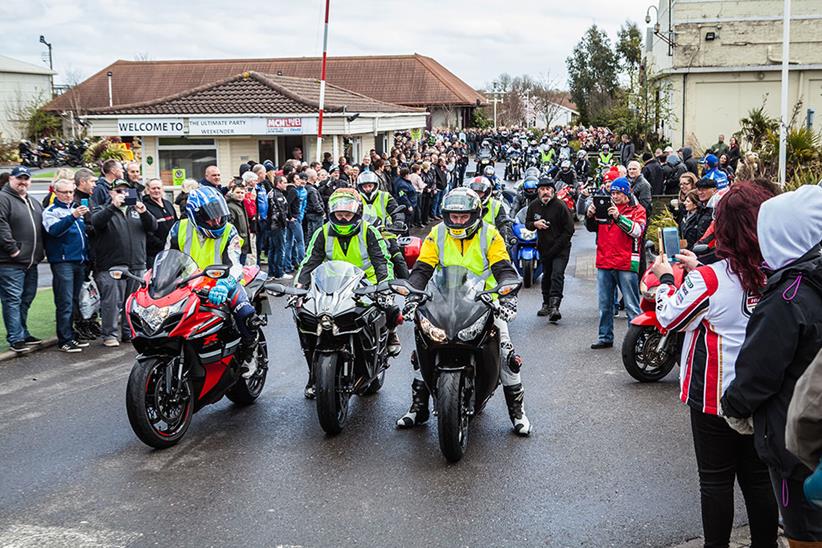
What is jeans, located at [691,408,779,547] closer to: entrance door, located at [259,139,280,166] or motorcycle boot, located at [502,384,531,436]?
motorcycle boot, located at [502,384,531,436]

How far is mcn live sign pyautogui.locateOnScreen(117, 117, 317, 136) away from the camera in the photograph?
80.5ft

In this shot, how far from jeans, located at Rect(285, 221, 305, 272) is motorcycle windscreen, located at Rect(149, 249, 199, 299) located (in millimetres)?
9255

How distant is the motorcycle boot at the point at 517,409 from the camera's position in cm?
725

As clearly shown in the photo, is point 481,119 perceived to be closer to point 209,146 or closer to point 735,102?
point 735,102

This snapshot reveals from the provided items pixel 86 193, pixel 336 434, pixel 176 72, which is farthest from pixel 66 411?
pixel 176 72

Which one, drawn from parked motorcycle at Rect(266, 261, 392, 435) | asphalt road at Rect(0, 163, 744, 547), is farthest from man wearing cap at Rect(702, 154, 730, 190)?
parked motorcycle at Rect(266, 261, 392, 435)

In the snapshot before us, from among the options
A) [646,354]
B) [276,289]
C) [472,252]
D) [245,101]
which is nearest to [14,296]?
[276,289]

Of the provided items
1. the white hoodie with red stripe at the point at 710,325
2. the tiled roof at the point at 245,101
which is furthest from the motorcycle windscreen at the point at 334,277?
the tiled roof at the point at 245,101

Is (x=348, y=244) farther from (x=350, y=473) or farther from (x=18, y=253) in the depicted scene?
(x=18, y=253)

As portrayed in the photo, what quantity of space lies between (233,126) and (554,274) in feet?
47.4

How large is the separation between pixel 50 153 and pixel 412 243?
3680 cm

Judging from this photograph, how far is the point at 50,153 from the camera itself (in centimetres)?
4469

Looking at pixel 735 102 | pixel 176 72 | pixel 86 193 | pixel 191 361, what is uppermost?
pixel 176 72

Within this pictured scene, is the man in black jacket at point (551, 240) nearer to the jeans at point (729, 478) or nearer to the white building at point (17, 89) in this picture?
the jeans at point (729, 478)
